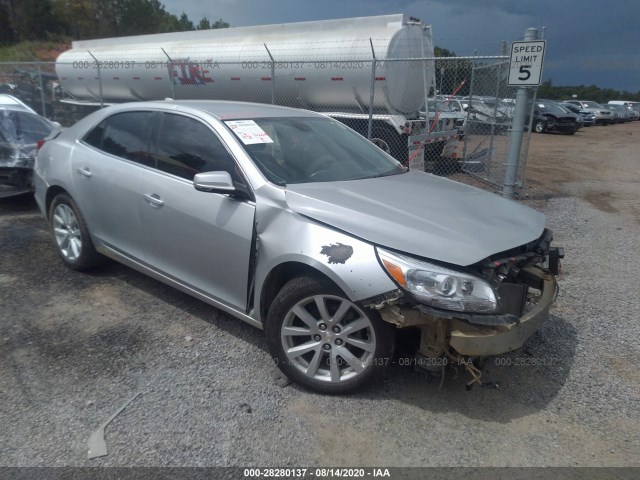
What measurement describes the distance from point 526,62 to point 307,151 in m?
4.62

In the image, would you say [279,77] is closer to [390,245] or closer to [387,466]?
[390,245]

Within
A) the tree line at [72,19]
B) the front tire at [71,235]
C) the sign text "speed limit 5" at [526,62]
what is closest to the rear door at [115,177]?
the front tire at [71,235]

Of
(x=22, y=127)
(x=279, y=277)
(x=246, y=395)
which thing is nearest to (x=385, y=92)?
(x=22, y=127)

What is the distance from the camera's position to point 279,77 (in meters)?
10.9

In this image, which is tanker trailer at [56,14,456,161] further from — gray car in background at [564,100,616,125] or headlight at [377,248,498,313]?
gray car in background at [564,100,616,125]

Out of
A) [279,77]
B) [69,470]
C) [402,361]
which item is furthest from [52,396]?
[279,77]

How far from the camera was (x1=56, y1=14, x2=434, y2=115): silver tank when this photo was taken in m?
9.76

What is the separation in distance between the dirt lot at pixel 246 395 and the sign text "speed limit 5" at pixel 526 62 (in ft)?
11.3

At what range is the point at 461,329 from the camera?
2760mm

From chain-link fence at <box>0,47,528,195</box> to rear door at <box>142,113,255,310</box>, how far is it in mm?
5487

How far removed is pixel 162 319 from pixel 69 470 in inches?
64.8

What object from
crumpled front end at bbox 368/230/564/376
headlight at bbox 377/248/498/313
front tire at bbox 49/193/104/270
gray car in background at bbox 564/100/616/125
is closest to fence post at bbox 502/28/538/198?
crumpled front end at bbox 368/230/564/376

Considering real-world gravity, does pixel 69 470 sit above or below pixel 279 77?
below

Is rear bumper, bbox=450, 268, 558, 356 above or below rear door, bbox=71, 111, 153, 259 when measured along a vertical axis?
below
